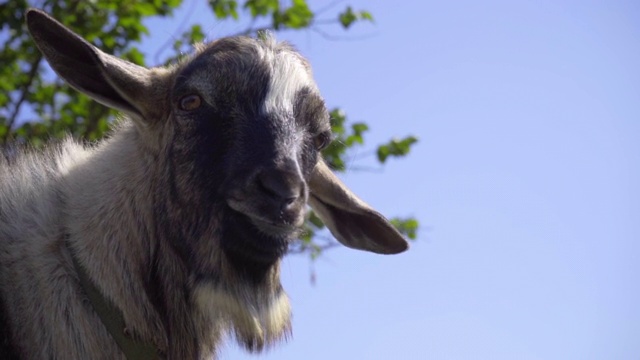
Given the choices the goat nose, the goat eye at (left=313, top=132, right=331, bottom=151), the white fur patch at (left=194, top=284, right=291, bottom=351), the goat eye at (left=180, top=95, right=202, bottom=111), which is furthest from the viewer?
the goat eye at (left=313, top=132, right=331, bottom=151)

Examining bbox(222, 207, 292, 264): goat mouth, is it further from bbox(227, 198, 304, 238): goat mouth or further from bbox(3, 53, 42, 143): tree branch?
bbox(3, 53, 42, 143): tree branch

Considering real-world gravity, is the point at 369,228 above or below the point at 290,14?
below

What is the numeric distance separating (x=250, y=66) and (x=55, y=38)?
3.05ft

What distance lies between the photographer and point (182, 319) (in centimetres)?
473

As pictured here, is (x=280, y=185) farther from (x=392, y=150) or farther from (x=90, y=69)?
(x=392, y=150)

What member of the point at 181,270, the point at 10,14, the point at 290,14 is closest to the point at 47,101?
the point at 10,14

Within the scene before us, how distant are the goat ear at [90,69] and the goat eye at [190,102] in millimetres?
234

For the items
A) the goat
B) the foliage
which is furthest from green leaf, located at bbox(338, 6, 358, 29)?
the goat

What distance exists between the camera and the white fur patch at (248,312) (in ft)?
15.3

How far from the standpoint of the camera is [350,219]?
5730 millimetres

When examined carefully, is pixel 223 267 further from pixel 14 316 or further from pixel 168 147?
pixel 14 316

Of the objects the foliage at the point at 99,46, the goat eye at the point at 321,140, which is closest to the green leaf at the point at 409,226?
the foliage at the point at 99,46

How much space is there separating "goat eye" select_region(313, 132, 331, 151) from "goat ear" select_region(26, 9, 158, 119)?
0.80 metres

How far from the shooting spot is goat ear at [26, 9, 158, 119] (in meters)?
4.86
